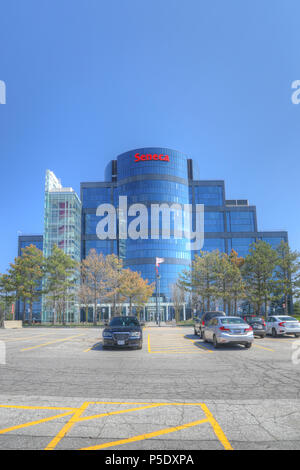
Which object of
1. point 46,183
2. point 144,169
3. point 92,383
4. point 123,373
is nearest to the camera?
point 92,383

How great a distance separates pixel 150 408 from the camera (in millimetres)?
6117

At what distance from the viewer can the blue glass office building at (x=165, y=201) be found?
7612cm

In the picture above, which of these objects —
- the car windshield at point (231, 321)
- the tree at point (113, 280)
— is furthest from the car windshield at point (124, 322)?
the tree at point (113, 280)

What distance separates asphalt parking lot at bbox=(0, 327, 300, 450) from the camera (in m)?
4.55

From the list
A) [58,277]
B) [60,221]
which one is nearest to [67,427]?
[58,277]

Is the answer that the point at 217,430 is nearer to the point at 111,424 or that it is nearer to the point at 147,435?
the point at 147,435

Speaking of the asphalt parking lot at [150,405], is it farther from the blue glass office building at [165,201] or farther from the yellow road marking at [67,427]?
the blue glass office building at [165,201]

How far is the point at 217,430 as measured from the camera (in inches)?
193

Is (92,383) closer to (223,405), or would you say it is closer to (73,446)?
(223,405)

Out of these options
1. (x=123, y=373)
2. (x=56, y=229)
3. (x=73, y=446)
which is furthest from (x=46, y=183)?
(x=73, y=446)

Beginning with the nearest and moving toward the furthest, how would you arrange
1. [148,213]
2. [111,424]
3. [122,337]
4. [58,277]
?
[111,424] → [122,337] → [58,277] → [148,213]

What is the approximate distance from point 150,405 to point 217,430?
1.77 m

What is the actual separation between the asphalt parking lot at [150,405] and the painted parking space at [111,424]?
0.6 inches
